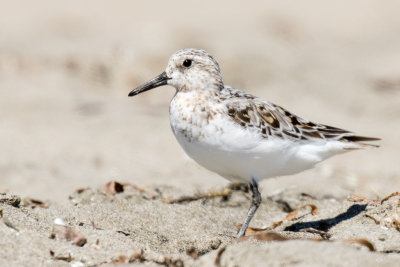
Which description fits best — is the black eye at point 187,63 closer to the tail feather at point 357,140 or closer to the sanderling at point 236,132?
the sanderling at point 236,132

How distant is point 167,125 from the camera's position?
815 cm

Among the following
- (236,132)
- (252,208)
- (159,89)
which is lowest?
(252,208)

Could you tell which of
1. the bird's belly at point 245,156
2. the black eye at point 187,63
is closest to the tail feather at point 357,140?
the bird's belly at point 245,156

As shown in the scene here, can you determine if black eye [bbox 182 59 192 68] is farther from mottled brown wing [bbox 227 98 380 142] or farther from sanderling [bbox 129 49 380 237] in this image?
mottled brown wing [bbox 227 98 380 142]

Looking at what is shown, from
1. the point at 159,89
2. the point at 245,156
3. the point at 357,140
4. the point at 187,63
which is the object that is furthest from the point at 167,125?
the point at 245,156

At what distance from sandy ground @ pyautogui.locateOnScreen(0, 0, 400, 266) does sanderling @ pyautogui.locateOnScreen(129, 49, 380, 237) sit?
428 mm

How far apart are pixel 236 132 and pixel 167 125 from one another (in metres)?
4.07

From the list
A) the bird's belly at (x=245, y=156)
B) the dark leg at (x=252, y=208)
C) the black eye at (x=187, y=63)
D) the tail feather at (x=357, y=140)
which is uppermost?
the black eye at (x=187, y=63)

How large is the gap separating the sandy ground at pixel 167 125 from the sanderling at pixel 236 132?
428 mm

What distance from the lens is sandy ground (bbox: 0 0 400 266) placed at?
3604mm

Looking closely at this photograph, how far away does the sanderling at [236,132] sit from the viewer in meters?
4.12

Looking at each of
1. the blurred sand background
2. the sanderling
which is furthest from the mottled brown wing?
the blurred sand background

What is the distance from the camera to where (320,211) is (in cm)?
473

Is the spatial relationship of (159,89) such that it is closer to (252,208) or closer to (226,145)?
(252,208)
